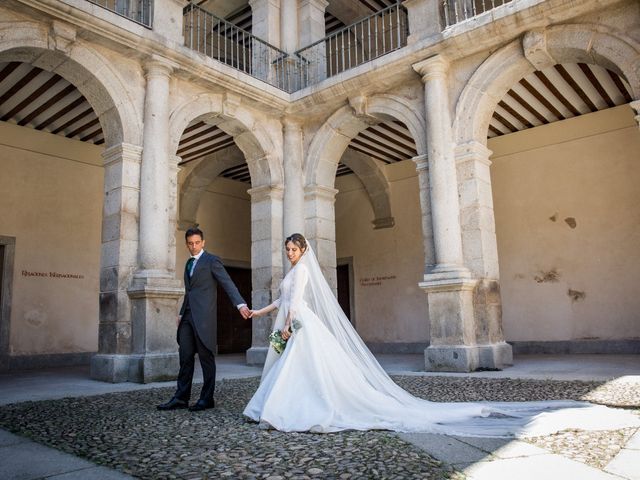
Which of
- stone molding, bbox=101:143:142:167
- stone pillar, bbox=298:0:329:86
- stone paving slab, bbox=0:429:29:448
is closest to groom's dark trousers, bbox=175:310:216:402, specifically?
stone paving slab, bbox=0:429:29:448

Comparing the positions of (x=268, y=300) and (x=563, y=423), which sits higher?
(x=268, y=300)

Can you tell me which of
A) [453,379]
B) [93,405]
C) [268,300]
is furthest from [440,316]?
[93,405]

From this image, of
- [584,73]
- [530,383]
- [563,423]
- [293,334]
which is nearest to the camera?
[563,423]

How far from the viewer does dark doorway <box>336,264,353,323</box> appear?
12.7 m

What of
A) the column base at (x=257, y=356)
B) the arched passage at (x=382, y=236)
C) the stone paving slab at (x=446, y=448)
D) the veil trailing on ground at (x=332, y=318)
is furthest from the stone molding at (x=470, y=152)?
the stone paving slab at (x=446, y=448)

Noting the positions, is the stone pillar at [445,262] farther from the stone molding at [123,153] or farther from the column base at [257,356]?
the stone molding at [123,153]

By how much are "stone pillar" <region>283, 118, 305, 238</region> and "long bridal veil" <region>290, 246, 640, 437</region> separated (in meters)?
4.76

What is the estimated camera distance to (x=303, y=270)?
405cm

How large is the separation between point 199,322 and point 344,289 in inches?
350

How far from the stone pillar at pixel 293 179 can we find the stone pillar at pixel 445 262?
231 centimetres

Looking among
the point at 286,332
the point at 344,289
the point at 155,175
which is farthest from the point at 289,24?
the point at 286,332

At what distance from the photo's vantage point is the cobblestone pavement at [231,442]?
2482 mm

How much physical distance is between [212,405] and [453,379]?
9.69 ft

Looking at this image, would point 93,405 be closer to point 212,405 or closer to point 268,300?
point 212,405
